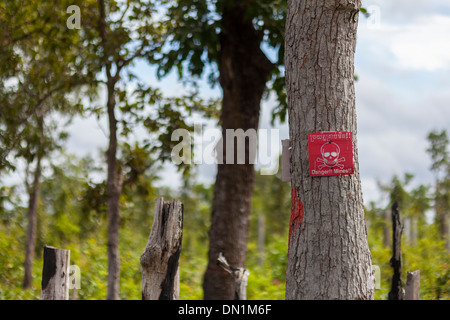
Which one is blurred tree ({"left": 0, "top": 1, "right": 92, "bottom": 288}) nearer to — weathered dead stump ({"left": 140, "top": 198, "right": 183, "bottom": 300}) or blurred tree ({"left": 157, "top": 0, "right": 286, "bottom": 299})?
blurred tree ({"left": 157, "top": 0, "right": 286, "bottom": 299})

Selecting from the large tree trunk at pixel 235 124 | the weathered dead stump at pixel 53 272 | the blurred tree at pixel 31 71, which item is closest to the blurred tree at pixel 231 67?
the large tree trunk at pixel 235 124

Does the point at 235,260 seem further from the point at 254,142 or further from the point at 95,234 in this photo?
the point at 95,234

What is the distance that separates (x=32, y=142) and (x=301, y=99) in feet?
20.1

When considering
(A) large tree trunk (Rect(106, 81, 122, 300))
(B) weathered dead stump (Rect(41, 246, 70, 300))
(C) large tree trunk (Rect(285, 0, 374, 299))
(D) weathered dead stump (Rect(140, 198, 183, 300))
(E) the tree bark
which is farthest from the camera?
(A) large tree trunk (Rect(106, 81, 122, 300))

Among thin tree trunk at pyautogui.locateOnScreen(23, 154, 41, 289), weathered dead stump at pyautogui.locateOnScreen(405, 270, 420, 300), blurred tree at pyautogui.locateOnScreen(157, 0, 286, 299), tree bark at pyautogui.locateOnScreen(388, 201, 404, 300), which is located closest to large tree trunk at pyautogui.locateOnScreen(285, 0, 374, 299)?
weathered dead stump at pyautogui.locateOnScreen(405, 270, 420, 300)

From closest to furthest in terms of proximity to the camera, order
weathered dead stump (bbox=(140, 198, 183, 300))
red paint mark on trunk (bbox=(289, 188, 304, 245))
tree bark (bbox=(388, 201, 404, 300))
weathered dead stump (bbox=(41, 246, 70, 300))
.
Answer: red paint mark on trunk (bbox=(289, 188, 304, 245)) < weathered dead stump (bbox=(140, 198, 183, 300)) < weathered dead stump (bbox=(41, 246, 70, 300)) < tree bark (bbox=(388, 201, 404, 300))

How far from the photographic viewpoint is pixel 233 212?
8.88m

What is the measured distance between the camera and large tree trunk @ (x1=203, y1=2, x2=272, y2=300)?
8836mm

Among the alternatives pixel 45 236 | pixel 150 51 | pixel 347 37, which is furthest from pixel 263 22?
pixel 45 236

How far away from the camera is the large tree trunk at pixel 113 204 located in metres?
8.00

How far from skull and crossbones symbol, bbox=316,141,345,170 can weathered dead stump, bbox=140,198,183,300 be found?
167 cm

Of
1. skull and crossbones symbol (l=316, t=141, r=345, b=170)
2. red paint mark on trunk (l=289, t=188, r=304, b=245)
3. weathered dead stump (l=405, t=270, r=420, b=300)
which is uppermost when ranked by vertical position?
skull and crossbones symbol (l=316, t=141, r=345, b=170)

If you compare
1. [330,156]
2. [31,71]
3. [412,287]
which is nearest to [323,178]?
[330,156]

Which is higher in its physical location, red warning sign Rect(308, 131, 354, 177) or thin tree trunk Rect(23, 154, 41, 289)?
thin tree trunk Rect(23, 154, 41, 289)
